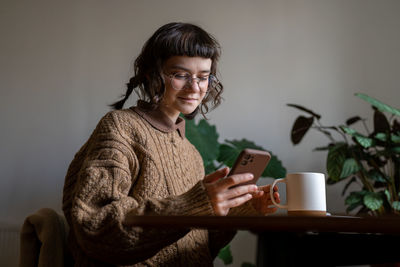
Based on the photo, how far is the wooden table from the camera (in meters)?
0.51

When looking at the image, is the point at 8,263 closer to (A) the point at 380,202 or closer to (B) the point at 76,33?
(B) the point at 76,33

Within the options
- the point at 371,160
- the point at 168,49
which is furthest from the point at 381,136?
the point at 168,49

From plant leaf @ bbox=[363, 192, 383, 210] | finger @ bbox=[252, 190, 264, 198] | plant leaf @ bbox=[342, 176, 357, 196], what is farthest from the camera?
plant leaf @ bbox=[342, 176, 357, 196]

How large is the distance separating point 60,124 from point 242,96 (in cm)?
103

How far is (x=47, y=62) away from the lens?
226 cm

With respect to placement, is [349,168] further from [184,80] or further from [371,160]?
[184,80]

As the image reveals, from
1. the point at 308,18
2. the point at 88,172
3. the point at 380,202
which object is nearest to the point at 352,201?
the point at 380,202

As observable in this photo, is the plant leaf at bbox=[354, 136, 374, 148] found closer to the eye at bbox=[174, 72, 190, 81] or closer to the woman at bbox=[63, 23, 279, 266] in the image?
the woman at bbox=[63, 23, 279, 266]

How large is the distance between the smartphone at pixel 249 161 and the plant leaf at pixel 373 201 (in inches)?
43.4

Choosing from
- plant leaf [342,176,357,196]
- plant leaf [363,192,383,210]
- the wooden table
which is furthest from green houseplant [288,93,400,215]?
the wooden table

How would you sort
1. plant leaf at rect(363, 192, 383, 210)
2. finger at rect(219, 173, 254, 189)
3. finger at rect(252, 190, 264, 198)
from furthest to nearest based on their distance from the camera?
1. plant leaf at rect(363, 192, 383, 210)
2. finger at rect(252, 190, 264, 198)
3. finger at rect(219, 173, 254, 189)

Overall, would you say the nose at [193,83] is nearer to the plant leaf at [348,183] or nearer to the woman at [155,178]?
the woman at [155,178]

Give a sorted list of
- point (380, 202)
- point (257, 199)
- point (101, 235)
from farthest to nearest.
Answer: point (380, 202) < point (257, 199) < point (101, 235)

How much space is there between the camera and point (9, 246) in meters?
1.96
